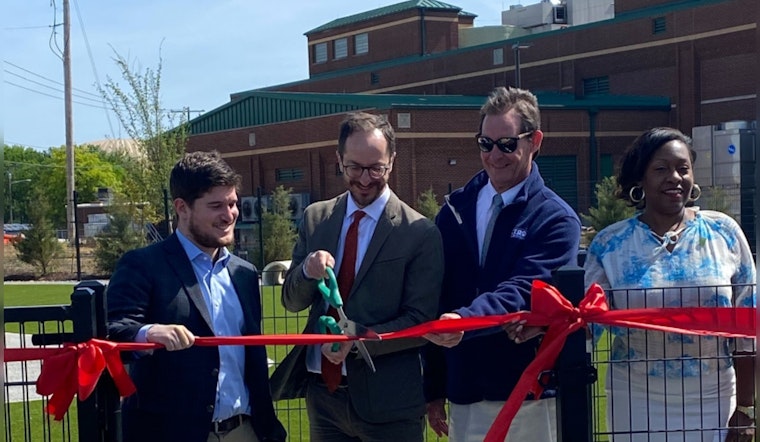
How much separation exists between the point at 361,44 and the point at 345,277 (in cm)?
6159

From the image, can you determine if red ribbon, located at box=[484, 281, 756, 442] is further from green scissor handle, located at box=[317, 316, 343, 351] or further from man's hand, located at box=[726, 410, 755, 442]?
green scissor handle, located at box=[317, 316, 343, 351]

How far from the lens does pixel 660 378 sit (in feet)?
13.0

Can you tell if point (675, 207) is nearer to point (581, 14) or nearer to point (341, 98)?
point (341, 98)

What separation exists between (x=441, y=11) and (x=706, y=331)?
58799 millimetres

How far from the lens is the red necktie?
4.14 m

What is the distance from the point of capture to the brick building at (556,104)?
41.6 metres

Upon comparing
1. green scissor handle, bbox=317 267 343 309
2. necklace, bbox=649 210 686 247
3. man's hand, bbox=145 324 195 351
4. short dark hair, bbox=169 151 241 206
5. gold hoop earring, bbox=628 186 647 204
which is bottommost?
man's hand, bbox=145 324 195 351

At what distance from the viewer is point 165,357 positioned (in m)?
3.80

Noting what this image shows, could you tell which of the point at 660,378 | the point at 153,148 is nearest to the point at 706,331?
the point at 660,378

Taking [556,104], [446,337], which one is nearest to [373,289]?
[446,337]

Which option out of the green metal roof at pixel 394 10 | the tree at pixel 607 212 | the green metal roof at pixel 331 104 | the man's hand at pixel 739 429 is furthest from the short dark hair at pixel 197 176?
the green metal roof at pixel 394 10

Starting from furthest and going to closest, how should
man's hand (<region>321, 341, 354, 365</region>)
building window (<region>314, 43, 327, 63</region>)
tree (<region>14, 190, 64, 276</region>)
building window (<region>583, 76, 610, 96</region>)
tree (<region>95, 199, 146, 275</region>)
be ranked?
building window (<region>314, 43, 327, 63</region>)
building window (<region>583, 76, 610, 96</region>)
tree (<region>14, 190, 64, 276</region>)
tree (<region>95, 199, 146, 275</region>)
man's hand (<region>321, 341, 354, 365</region>)

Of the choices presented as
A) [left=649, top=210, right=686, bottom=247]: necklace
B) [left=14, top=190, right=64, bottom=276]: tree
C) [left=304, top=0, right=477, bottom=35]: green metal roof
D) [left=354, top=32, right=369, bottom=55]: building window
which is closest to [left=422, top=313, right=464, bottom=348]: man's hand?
[left=649, top=210, right=686, bottom=247]: necklace

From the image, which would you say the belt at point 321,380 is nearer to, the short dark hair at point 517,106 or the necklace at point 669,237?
the short dark hair at point 517,106
